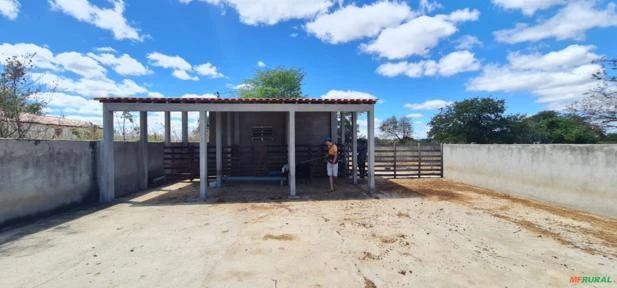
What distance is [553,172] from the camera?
8.39 meters

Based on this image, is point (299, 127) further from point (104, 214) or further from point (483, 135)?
point (483, 135)

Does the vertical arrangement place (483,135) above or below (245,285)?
above

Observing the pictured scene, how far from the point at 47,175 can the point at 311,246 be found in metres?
6.04

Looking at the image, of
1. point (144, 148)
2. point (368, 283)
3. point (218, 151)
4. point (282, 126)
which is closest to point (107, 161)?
point (144, 148)

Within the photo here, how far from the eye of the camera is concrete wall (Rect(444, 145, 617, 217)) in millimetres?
7047

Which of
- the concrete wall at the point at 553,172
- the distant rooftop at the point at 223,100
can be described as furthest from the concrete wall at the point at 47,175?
the concrete wall at the point at 553,172

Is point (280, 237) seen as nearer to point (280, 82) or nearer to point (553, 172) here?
point (553, 172)

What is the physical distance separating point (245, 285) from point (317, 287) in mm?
801

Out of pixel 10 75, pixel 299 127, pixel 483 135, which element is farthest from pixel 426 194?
pixel 483 135

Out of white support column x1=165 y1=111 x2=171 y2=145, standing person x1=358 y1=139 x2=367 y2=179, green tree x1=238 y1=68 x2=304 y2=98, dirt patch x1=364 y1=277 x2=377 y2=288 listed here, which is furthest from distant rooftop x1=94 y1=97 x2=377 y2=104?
green tree x1=238 y1=68 x2=304 y2=98

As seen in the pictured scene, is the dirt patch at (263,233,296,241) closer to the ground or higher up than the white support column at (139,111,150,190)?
closer to the ground

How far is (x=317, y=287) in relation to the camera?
366 centimetres

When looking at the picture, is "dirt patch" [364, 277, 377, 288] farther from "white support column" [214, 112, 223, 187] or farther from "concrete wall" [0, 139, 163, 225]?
"white support column" [214, 112, 223, 187]

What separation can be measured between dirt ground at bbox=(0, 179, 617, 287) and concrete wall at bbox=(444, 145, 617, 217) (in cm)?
48
